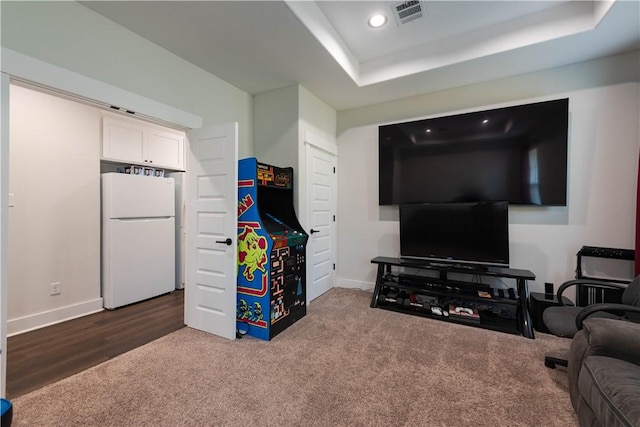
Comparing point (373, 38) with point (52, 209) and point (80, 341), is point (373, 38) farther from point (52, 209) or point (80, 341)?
point (80, 341)

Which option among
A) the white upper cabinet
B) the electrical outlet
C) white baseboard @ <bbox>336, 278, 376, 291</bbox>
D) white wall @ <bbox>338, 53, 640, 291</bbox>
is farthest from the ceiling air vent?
the electrical outlet

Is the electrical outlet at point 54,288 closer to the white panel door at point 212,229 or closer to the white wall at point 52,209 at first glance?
the white wall at point 52,209

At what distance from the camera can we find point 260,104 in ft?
11.2

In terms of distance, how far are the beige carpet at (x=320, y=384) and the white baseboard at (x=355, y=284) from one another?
1282 millimetres

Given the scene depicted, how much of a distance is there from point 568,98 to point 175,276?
5.36 metres

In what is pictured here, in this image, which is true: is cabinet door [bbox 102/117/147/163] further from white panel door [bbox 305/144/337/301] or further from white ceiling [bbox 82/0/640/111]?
white panel door [bbox 305/144/337/301]

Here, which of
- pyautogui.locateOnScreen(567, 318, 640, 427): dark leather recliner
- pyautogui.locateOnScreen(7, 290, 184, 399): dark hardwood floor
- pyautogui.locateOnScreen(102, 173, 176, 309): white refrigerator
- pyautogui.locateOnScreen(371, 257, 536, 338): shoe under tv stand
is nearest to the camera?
pyautogui.locateOnScreen(567, 318, 640, 427): dark leather recliner

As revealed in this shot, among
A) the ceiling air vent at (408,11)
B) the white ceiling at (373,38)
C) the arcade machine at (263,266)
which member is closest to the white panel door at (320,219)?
the arcade machine at (263,266)

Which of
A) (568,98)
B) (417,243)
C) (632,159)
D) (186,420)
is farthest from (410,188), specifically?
→ (186,420)

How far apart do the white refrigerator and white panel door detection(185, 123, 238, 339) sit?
117cm

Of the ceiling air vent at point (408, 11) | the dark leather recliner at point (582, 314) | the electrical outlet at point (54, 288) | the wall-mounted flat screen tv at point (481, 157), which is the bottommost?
the electrical outlet at point (54, 288)

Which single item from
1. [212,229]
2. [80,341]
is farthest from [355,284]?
[80,341]

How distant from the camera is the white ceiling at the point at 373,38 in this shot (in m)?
2.07

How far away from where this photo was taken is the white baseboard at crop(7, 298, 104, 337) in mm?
2479
